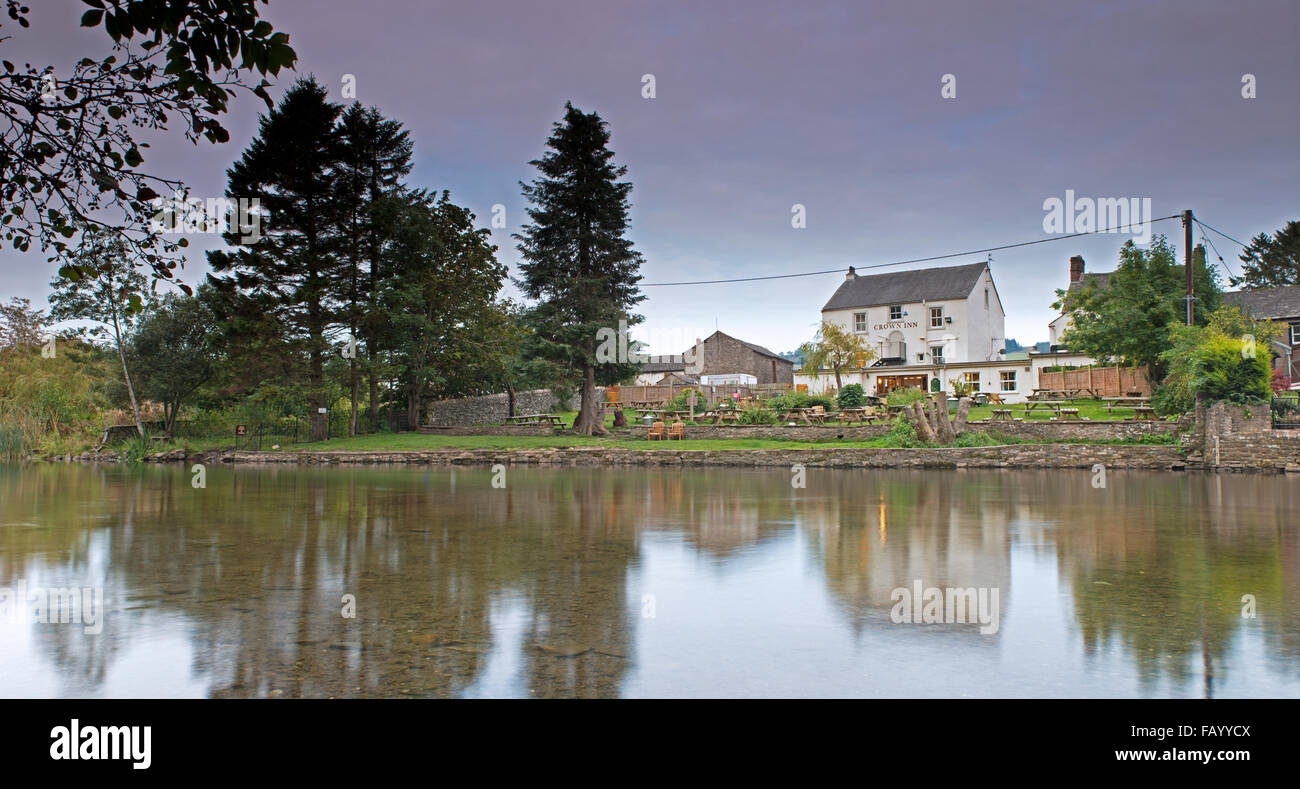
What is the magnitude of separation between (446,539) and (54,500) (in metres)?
12.2

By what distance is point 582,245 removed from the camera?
3956cm

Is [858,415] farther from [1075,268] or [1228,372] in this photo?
[1075,268]

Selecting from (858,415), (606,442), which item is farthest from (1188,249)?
(606,442)

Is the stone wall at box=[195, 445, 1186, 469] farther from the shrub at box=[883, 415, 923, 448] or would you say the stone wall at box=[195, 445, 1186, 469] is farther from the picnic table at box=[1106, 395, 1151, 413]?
the picnic table at box=[1106, 395, 1151, 413]

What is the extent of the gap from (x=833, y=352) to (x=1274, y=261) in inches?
2275

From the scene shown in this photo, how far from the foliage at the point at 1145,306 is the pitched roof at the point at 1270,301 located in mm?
18579

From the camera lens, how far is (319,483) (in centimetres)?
2206

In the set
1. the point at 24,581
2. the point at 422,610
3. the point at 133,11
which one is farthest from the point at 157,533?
the point at 133,11

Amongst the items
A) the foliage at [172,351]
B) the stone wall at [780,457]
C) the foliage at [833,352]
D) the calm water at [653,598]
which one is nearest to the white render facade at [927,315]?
the foliage at [833,352]

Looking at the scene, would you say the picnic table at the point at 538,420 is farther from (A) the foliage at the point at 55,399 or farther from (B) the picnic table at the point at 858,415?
(A) the foliage at the point at 55,399

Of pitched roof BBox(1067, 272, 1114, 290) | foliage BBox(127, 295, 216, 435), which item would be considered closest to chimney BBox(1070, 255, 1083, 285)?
pitched roof BBox(1067, 272, 1114, 290)

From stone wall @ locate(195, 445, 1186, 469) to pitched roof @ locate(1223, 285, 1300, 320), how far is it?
32.5 m
